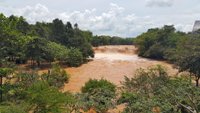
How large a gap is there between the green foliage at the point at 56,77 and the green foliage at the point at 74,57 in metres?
14.7

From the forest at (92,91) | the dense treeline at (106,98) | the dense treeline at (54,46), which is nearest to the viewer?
the dense treeline at (106,98)

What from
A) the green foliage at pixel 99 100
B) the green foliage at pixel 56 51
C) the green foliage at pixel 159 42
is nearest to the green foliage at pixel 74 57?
the green foliage at pixel 56 51

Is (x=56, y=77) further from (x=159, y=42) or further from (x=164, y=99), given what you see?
(x=159, y=42)

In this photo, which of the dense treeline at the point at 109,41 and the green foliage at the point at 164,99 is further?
the dense treeline at the point at 109,41

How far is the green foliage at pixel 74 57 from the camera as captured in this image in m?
66.1

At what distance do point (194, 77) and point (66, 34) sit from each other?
116ft

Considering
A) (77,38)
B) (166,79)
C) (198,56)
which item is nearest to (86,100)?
(166,79)

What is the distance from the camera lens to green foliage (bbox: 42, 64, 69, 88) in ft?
134

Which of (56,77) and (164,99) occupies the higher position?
(164,99)

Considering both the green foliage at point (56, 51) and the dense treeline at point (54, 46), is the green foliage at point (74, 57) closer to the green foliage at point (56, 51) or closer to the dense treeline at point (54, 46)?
the dense treeline at point (54, 46)

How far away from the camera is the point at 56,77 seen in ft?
148

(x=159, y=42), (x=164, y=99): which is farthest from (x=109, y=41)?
(x=164, y=99)

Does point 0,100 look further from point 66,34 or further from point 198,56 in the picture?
point 66,34

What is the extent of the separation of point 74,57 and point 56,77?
21.6m
